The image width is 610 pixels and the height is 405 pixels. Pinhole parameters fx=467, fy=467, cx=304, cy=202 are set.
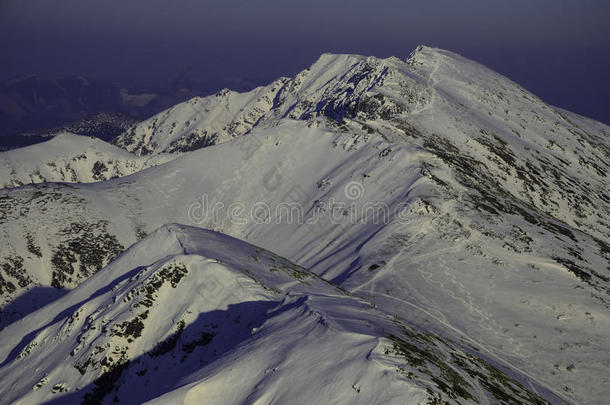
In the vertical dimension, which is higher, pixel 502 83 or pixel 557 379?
pixel 502 83

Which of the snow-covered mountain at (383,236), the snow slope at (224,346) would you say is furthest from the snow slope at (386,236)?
the snow slope at (224,346)

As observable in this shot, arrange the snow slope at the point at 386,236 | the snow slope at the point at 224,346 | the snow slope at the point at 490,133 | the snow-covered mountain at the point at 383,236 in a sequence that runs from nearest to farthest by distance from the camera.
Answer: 1. the snow slope at the point at 224,346
2. the snow-covered mountain at the point at 383,236
3. the snow slope at the point at 386,236
4. the snow slope at the point at 490,133

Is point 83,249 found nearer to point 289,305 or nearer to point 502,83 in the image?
point 289,305

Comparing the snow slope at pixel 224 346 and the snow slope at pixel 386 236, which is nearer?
the snow slope at pixel 224 346

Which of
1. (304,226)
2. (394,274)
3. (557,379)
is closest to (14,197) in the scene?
(304,226)

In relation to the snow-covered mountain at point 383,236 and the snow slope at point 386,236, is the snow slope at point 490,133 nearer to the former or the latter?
the snow-covered mountain at point 383,236

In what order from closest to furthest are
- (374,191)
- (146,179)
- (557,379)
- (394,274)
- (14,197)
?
(557,379) → (394,274) → (374,191) → (14,197) → (146,179)
